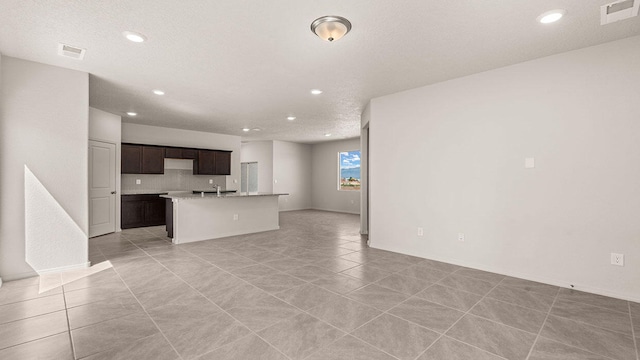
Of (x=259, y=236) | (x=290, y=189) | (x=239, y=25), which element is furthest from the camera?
(x=290, y=189)

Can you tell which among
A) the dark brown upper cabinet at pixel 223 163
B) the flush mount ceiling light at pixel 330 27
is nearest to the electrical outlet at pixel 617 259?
the flush mount ceiling light at pixel 330 27

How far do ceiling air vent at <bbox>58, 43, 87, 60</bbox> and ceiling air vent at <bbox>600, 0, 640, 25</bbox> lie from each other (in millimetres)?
5238

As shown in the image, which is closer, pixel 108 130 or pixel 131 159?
A: pixel 108 130

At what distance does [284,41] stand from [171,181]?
642 centimetres

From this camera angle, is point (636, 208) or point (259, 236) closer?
point (636, 208)

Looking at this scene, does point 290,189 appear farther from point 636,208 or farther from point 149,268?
point 636,208

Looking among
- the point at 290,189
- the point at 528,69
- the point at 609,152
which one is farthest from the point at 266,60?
the point at 290,189

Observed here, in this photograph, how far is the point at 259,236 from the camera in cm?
608

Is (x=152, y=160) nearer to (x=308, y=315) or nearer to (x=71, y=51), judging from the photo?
(x=71, y=51)

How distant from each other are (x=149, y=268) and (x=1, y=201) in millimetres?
1813

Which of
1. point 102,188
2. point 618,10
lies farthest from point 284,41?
point 102,188

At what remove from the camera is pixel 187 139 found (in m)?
8.17

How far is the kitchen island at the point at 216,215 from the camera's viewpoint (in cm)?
541

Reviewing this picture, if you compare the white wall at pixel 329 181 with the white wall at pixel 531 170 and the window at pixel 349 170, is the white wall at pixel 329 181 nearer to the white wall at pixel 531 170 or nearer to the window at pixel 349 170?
the window at pixel 349 170
